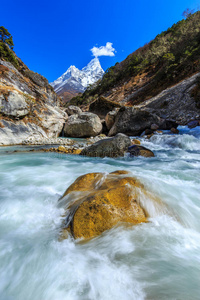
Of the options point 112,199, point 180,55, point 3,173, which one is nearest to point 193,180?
point 112,199

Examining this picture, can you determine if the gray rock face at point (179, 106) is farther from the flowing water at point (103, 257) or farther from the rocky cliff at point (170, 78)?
the flowing water at point (103, 257)

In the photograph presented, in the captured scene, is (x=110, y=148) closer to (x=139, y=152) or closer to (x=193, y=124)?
(x=139, y=152)

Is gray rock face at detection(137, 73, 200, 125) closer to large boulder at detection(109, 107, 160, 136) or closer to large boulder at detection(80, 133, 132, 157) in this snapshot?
large boulder at detection(109, 107, 160, 136)

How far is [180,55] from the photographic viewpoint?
72.3ft

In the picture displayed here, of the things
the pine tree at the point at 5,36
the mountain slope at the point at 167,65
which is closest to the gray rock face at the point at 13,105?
the mountain slope at the point at 167,65

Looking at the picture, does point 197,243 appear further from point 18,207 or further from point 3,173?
point 3,173

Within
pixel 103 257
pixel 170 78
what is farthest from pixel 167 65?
pixel 103 257

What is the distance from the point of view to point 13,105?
9.62 metres

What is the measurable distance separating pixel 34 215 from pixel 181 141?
8145mm

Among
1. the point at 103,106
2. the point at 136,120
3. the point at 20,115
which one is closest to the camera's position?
the point at 20,115

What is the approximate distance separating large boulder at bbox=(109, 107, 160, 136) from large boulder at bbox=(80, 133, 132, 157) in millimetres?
5441

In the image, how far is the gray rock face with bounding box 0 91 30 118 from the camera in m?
9.24

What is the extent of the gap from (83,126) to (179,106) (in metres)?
9.19

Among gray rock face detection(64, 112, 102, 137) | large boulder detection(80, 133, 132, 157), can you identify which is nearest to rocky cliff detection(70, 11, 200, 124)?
gray rock face detection(64, 112, 102, 137)
